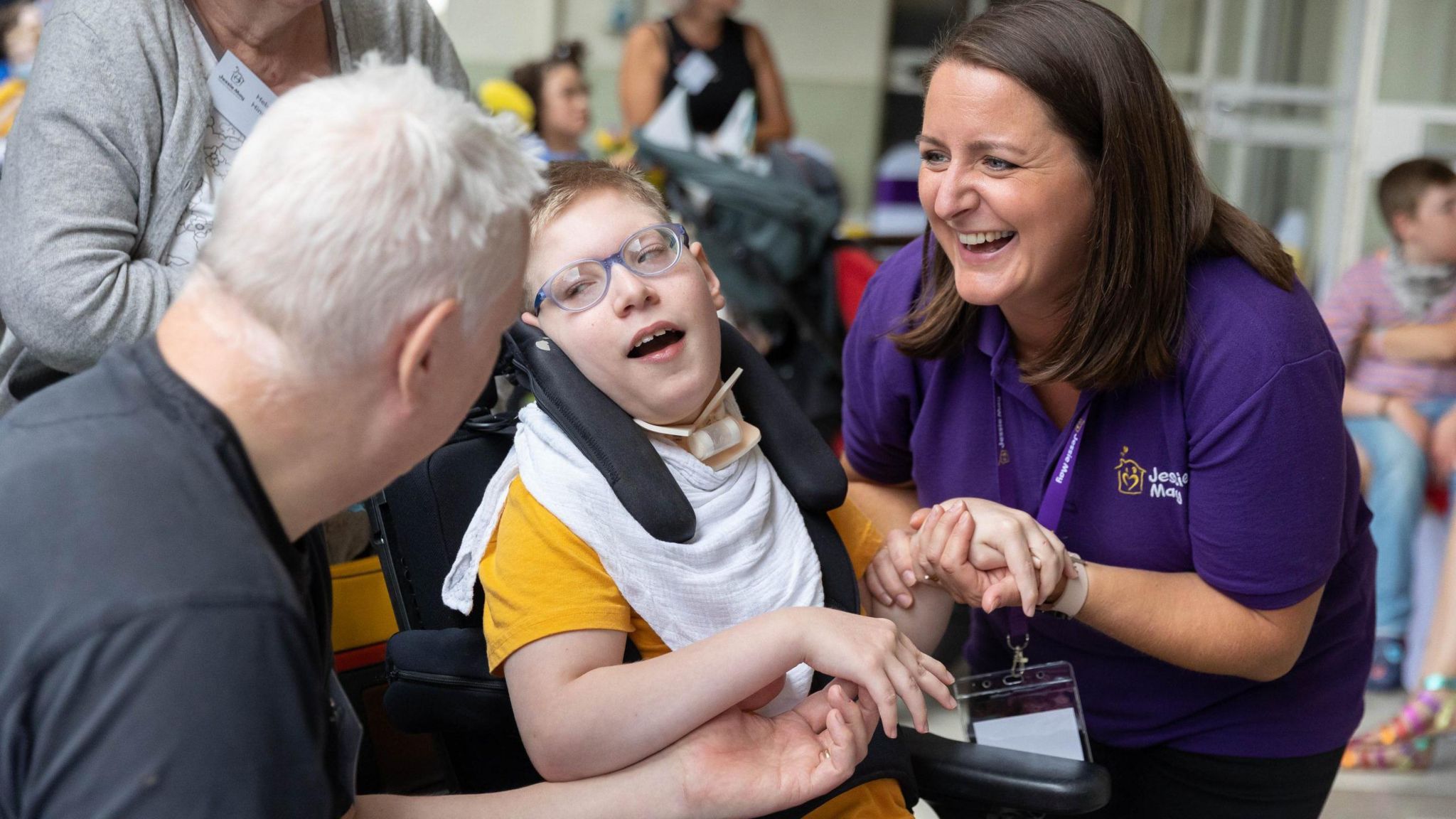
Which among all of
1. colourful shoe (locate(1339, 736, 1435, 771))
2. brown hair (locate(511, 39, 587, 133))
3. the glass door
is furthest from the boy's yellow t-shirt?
the glass door

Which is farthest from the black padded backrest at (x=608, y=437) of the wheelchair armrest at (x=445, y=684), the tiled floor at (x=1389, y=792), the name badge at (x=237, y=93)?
the tiled floor at (x=1389, y=792)

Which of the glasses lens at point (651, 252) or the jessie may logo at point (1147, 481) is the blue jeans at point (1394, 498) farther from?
the glasses lens at point (651, 252)

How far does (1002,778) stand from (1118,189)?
27.0 inches

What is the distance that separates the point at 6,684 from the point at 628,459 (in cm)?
67

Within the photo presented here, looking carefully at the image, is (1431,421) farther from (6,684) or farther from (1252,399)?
(6,684)

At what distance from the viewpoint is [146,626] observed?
740mm

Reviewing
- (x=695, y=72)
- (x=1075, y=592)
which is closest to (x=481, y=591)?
(x=1075, y=592)

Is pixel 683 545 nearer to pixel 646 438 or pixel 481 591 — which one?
pixel 646 438

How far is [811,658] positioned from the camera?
1191 millimetres

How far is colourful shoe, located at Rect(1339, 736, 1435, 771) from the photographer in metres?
2.95

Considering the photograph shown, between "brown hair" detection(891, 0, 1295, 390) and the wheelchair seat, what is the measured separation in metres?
0.35

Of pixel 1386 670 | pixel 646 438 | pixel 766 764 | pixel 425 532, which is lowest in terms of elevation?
pixel 1386 670

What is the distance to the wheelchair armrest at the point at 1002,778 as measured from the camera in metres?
1.39

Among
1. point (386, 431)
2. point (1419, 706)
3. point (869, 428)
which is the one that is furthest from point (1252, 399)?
point (1419, 706)
